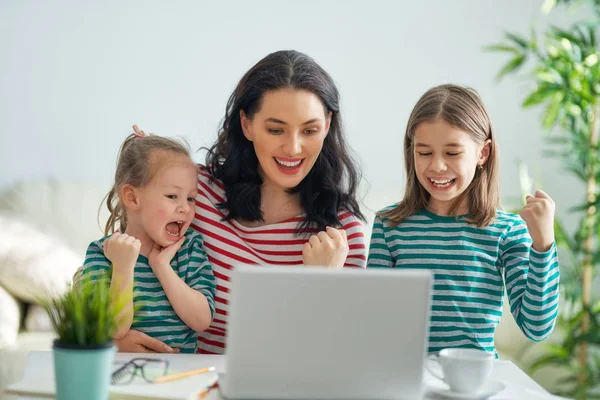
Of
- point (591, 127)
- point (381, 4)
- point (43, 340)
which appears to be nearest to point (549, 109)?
point (591, 127)

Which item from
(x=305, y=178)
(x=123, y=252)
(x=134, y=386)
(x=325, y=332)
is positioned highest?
(x=305, y=178)

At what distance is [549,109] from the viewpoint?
288cm

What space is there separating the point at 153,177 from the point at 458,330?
2.56 ft

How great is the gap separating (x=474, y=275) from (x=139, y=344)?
765 millimetres

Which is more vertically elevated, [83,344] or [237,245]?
[237,245]

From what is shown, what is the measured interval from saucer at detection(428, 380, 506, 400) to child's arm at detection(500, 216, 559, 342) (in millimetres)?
410

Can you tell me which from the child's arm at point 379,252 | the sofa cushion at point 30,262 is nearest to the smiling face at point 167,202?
the child's arm at point 379,252

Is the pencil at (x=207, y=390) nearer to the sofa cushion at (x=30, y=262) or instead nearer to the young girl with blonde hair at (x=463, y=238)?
the young girl with blonde hair at (x=463, y=238)

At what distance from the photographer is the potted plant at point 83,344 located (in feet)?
3.58

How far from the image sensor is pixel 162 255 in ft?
5.60

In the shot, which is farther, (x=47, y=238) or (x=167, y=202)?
(x=47, y=238)

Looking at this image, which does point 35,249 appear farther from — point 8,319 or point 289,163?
point 289,163

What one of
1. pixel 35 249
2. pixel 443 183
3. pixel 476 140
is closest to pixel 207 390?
pixel 443 183

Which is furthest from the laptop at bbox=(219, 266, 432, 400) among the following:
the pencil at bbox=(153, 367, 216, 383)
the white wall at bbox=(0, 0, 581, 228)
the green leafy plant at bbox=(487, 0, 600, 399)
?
the white wall at bbox=(0, 0, 581, 228)
